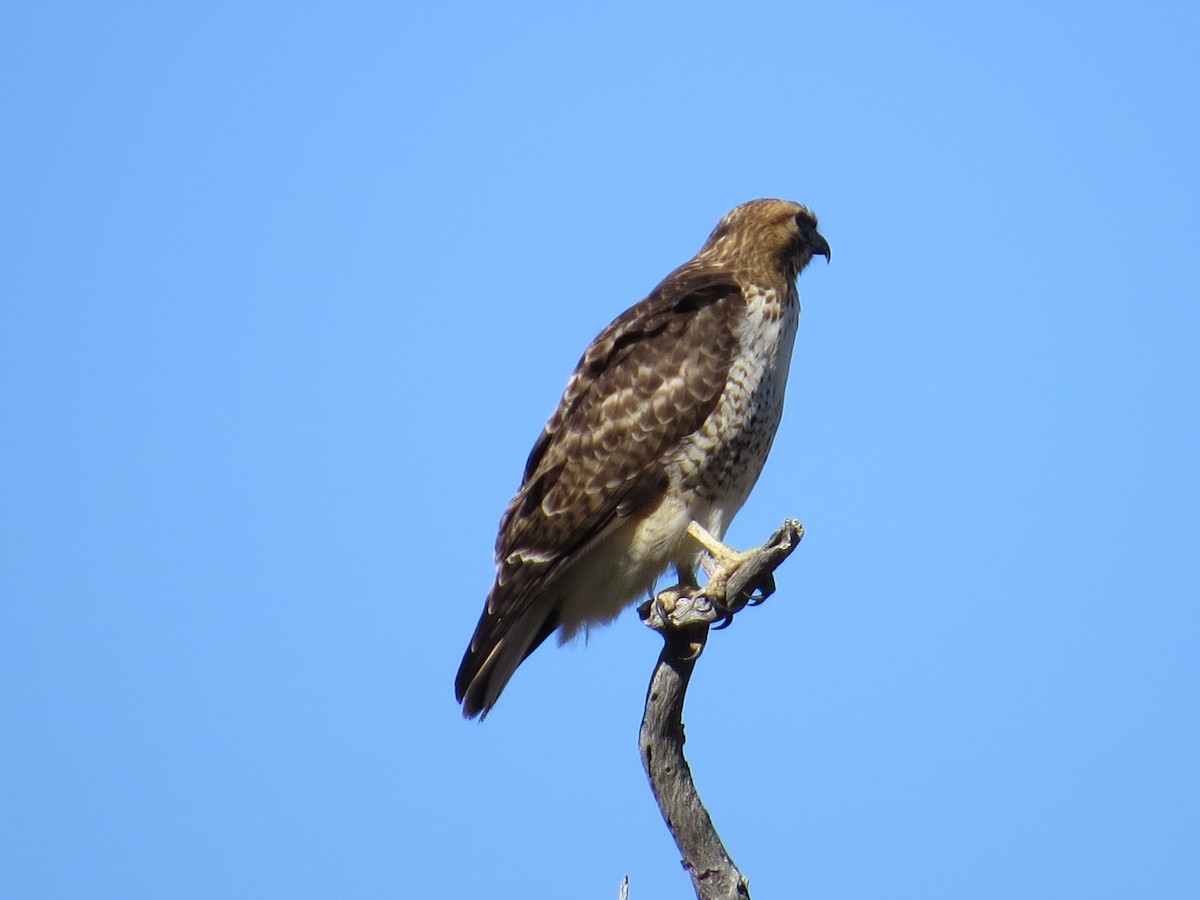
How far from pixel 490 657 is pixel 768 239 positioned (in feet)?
7.26

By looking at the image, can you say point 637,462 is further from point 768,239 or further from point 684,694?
point 768,239

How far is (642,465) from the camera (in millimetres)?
6141

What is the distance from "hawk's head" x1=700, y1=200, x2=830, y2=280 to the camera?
271 inches

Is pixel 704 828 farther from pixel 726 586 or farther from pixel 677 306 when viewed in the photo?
pixel 677 306

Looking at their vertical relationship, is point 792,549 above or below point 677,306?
below

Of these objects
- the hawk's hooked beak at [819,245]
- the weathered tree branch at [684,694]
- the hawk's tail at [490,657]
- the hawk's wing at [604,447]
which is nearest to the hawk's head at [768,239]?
the hawk's hooked beak at [819,245]

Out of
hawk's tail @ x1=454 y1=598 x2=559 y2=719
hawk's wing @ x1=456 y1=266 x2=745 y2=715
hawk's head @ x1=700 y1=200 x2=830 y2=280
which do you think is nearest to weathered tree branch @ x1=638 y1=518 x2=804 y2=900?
hawk's wing @ x1=456 y1=266 x2=745 y2=715

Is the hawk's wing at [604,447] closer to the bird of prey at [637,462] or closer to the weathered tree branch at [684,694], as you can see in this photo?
the bird of prey at [637,462]

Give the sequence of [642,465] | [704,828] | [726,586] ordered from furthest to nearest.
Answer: [642,465]
[726,586]
[704,828]

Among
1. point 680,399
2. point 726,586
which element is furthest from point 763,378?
point 726,586

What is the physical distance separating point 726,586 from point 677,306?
1.32 m

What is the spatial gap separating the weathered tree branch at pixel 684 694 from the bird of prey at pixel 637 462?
0.45 meters

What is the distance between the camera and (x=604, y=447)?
20.5 ft

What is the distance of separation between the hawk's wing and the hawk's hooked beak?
2.51 feet
